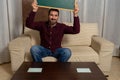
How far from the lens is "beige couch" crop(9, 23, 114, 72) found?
2.21 meters

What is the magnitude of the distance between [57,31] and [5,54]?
3.79 feet

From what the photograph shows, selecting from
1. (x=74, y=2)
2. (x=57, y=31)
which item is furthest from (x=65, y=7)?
(x=57, y=31)

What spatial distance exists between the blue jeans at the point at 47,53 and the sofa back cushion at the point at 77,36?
1.29 feet

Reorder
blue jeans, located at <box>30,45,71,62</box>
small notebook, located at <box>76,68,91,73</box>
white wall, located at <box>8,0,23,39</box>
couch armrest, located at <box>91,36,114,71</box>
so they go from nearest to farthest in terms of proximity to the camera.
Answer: small notebook, located at <box>76,68,91,73</box>
blue jeans, located at <box>30,45,71,62</box>
couch armrest, located at <box>91,36,114,71</box>
white wall, located at <box>8,0,23,39</box>

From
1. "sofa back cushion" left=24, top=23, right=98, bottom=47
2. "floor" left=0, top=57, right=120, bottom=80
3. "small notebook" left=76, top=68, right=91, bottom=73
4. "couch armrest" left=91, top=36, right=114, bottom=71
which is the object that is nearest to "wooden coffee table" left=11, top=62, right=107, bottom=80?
"small notebook" left=76, top=68, right=91, bottom=73

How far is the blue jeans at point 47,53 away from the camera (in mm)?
2127

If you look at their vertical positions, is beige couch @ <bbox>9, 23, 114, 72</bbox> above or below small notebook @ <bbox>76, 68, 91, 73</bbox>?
above

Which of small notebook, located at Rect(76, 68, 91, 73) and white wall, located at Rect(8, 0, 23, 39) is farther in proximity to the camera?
white wall, located at Rect(8, 0, 23, 39)

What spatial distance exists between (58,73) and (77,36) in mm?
1146

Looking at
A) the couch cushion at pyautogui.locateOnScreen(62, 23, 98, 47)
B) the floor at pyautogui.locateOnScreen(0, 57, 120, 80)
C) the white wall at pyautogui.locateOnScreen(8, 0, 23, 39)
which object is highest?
the white wall at pyautogui.locateOnScreen(8, 0, 23, 39)

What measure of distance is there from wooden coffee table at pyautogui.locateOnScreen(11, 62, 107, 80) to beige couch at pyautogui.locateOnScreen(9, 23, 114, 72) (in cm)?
32

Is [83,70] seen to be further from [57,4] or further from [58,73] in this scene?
[57,4]

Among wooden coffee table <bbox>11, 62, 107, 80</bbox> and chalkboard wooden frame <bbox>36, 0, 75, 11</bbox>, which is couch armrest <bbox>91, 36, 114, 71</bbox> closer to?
wooden coffee table <bbox>11, 62, 107, 80</bbox>

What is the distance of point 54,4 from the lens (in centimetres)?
222
